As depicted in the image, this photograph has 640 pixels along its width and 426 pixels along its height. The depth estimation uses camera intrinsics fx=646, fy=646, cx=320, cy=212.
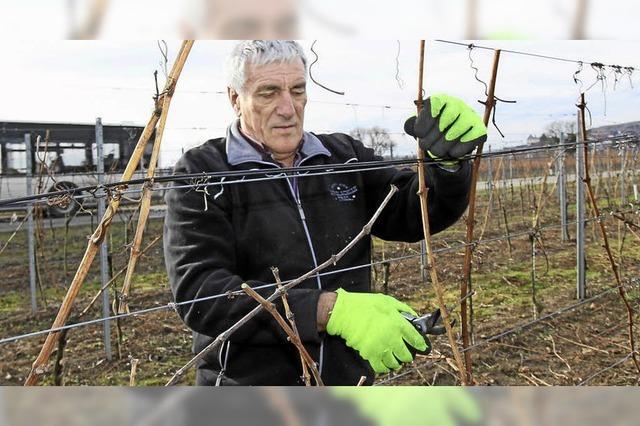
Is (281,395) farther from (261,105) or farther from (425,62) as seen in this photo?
(425,62)

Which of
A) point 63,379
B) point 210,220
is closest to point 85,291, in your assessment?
point 63,379

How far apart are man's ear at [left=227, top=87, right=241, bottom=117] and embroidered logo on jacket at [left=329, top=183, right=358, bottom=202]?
1.01 ft

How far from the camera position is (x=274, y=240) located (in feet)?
5.23

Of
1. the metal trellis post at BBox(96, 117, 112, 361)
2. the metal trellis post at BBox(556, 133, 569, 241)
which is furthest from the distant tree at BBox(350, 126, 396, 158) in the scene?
the metal trellis post at BBox(556, 133, 569, 241)

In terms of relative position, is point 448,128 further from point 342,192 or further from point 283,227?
point 283,227

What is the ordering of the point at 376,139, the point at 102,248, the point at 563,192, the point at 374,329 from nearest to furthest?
the point at 374,329 < the point at 376,139 < the point at 102,248 < the point at 563,192

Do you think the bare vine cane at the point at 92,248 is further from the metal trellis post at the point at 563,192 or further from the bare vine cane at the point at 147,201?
the metal trellis post at the point at 563,192

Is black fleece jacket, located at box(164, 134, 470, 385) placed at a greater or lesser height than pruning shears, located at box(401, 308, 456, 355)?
greater

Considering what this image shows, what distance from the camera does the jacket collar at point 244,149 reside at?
61.6 inches

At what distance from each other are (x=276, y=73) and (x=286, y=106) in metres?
0.08

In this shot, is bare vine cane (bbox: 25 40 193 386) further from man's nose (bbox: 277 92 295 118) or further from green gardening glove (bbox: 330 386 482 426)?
green gardening glove (bbox: 330 386 482 426)

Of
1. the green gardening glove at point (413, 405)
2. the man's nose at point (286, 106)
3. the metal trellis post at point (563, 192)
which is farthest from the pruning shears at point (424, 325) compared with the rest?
the metal trellis post at point (563, 192)

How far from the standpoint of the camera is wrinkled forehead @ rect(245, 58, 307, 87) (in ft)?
5.17

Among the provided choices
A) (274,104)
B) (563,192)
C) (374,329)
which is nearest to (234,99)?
(274,104)
